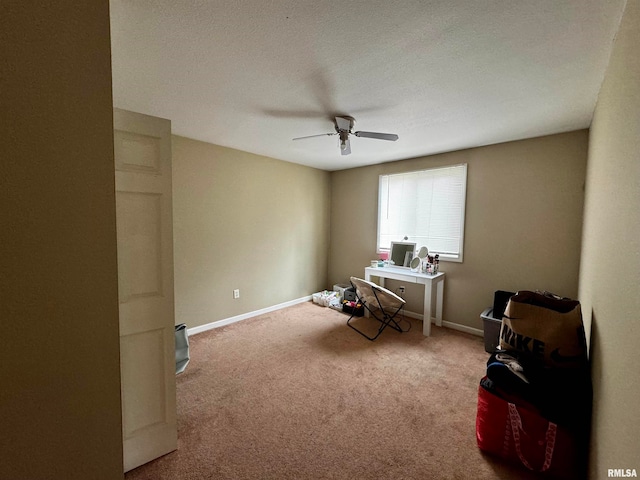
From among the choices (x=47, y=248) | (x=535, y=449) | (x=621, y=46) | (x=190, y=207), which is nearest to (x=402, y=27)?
(x=621, y=46)

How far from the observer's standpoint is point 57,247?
667 mm

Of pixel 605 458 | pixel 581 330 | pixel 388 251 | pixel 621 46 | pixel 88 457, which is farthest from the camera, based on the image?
pixel 388 251

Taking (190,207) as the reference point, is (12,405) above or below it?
below

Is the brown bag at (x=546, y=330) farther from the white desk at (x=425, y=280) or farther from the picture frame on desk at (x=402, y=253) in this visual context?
the picture frame on desk at (x=402, y=253)

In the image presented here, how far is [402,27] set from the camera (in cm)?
131

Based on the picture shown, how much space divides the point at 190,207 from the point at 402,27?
2.74 m

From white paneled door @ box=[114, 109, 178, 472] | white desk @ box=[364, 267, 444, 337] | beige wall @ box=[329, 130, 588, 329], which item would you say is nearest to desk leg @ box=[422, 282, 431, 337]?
white desk @ box=[364, 267, 444, 337]

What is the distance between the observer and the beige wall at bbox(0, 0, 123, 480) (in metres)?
0.61

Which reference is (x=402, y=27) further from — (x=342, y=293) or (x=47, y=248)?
(x=342, y=293)

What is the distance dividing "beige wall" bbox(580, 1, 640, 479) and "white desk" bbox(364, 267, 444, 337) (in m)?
1.70

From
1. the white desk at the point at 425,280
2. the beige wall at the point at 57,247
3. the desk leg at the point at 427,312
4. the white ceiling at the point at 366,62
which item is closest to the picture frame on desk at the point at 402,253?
the white desk at the point at 425,280

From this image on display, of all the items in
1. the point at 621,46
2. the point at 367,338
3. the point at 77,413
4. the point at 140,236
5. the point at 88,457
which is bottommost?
the point at 367,338

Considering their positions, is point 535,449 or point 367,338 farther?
point 367,338

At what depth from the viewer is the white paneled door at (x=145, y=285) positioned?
52.9 inches
